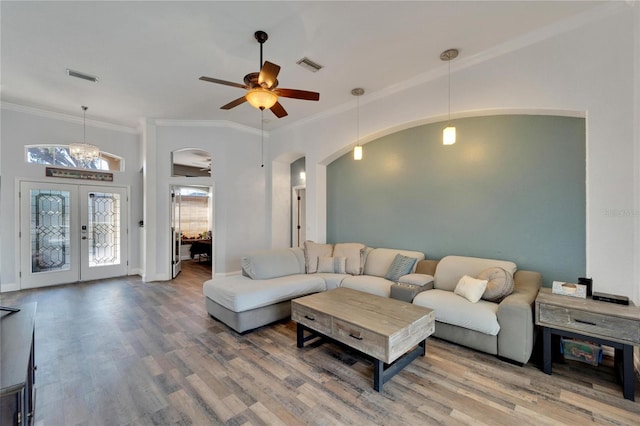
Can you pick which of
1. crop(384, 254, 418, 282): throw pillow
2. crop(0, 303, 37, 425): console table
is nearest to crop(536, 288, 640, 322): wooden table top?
crop(384, 254, 418, 282): throw pillow

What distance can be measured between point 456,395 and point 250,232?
514 cm

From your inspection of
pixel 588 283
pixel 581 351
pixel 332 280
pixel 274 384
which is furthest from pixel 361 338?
pixel 588 283

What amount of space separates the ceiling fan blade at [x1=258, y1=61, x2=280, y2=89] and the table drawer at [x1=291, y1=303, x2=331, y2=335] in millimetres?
2321

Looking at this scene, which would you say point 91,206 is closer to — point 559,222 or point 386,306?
point 386,306

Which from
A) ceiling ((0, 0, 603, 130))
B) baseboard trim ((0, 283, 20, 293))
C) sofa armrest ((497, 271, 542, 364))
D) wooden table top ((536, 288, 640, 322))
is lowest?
baseboard trim ((0, 283, 20, 293))

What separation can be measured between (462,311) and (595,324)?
101 centimetres

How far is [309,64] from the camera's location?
358 cm

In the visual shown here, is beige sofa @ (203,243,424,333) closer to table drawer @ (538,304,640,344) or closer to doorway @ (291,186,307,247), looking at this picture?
table drawer @ (538,304,640,344)

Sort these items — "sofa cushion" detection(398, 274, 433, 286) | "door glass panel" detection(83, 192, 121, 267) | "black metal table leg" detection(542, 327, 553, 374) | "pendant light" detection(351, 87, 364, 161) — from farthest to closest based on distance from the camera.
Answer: "door glass panel" detection(83, 192, 121, 267), "pendant light" detection(351, 87, 364, 161), "sofa cushion" detection(398, 274, 433, 286), "black metal table leg" detection(542, 327, 553, 374)

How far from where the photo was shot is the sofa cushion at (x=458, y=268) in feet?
10.9

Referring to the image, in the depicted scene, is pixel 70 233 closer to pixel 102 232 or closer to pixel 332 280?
pixel 102 232

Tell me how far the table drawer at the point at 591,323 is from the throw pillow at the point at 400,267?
1.58 m

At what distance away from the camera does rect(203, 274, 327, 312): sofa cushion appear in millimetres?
3286

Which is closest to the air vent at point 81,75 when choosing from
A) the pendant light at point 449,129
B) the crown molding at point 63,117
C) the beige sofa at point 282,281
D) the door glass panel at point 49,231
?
the crown molding at point 63,117
